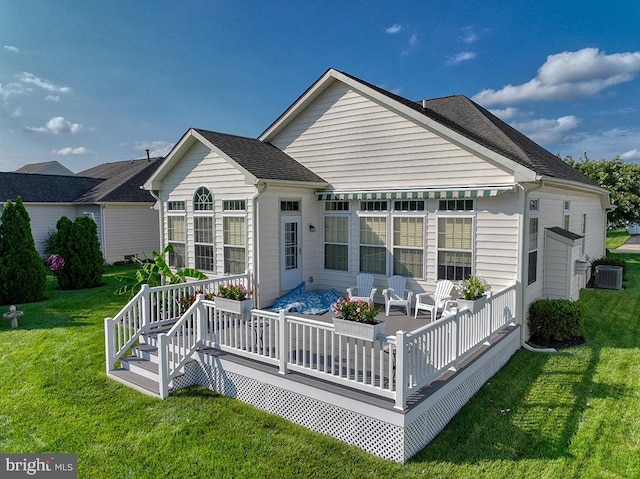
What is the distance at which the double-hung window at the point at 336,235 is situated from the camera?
1132 cm

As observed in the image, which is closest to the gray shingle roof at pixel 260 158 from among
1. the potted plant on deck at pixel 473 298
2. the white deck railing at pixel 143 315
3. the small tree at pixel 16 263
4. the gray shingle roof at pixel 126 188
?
the white deck railing at pixel 143 315

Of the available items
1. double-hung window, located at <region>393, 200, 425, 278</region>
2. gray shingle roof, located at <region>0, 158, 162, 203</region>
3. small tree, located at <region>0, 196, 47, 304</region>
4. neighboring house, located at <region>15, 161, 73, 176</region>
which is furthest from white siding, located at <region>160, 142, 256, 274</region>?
neighboring house, located at <region>15, 161, 73, 176</region>

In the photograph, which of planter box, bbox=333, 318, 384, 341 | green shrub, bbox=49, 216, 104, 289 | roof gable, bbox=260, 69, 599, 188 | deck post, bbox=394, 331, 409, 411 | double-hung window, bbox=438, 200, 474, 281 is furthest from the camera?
green shrub, bbox=49, 216, 104, 289

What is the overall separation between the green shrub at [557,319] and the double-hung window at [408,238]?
9.30ft

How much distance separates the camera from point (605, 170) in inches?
1284

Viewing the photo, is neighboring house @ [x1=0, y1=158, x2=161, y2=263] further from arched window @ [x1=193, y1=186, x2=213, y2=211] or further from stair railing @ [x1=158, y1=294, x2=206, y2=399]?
stair railing @ [x1=158, y1=294, x2=206, y2=399]

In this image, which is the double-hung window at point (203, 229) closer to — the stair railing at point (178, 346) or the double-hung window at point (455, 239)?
the stair railing at point (178, 346)

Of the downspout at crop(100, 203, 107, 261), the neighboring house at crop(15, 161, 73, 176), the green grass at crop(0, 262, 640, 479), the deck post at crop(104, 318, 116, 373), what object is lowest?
the green grass at crop(0, 262, 640, 479)

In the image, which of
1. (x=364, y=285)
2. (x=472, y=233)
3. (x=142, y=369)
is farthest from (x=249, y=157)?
(x=472, y=233)

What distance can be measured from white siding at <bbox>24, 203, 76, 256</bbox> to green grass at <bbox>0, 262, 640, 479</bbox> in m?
16.3

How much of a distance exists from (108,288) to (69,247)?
223cm

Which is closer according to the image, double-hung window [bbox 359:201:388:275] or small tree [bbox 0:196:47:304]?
double-hung window [bbox 359:201:388:275]

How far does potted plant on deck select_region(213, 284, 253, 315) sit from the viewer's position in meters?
7.03

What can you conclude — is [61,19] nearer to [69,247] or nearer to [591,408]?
[69,247]
